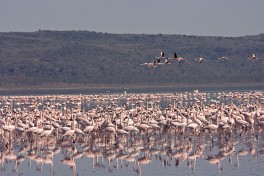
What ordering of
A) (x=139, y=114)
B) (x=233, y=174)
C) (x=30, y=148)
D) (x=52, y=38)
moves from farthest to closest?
(x=52, y=38)
(x=139, y=114)
(x=30, y=148)
(x=233, y=174)

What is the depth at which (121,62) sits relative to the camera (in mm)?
117125

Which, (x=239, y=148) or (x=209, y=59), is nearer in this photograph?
(x=239, y=148)

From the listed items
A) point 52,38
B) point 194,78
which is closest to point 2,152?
point 194,78

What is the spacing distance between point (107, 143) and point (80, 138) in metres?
1.68

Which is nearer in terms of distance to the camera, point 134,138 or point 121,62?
point 134,138

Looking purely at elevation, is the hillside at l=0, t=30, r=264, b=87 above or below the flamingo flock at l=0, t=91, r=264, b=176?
above

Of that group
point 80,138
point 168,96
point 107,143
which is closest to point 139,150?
point 107,143

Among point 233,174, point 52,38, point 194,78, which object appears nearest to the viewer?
Result: point 233,174

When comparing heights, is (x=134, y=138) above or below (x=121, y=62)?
below

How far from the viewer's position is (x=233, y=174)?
20156mm

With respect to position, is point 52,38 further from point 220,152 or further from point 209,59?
point 220,152

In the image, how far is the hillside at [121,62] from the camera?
106 meters

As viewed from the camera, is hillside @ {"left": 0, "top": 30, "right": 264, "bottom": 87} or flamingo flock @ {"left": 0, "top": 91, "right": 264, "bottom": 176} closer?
flamingo flock @ {"left": 0, "top": 91, "right": 264, "bottom": 176}

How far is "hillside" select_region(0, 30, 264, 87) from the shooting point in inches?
4166
